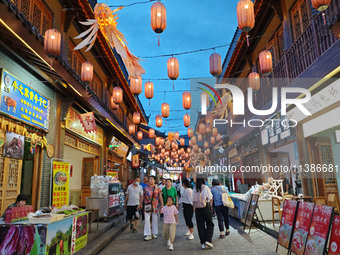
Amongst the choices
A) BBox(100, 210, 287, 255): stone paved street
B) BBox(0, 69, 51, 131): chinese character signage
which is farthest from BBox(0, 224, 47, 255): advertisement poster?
BBox(0, 69, 51, 131): chinese character signage

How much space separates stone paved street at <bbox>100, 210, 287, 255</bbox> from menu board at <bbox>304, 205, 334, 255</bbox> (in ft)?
6.00

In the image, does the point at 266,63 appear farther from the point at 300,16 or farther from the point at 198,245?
the point at 198,245

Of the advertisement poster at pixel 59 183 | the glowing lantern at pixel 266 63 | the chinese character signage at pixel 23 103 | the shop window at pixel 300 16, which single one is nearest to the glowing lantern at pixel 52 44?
the chinese character signage at pixel 23 103

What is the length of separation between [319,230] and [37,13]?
30.9 feet

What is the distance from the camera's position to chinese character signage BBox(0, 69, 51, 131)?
20.7ft

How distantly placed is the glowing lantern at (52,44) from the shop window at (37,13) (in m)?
Result: 1.44

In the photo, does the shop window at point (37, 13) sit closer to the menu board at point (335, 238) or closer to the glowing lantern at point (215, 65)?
the glowing lantern at point (215, 65)

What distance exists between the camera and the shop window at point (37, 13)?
7.65m

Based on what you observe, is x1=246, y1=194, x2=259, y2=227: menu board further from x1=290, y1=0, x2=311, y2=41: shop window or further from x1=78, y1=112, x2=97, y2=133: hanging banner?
x1=78, y1=112, x2=97, y2=133: hanging banner

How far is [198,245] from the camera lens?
7.65m

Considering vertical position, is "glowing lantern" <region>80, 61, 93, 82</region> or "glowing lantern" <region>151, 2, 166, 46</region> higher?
"glowing lantern" <region>151, 2, 166, 46</region>

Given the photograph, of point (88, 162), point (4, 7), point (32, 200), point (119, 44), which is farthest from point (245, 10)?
point (88, 162)

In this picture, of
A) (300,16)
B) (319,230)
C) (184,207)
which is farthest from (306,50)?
(184,207)

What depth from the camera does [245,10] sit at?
25.5 ft
